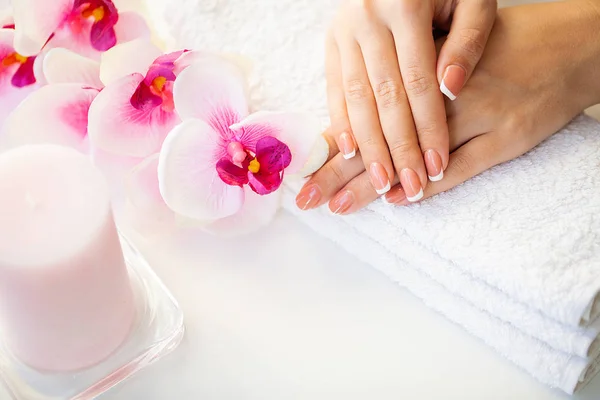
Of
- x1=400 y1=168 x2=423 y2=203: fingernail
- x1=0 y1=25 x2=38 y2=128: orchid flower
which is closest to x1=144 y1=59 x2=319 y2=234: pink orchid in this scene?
x1=400 y1=168 x2=423 y2=203: fingernail

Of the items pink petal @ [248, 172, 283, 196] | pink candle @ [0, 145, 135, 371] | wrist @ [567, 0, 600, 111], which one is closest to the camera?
pink candle @ [0, 145, 135, 371]

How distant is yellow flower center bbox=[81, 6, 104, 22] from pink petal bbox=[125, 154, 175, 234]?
20cm

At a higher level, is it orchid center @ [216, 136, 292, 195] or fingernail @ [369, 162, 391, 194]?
Answer: orchid center @ [216, 136, 292, 195]

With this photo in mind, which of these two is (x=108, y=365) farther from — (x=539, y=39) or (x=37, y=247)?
(x=539, y=39)

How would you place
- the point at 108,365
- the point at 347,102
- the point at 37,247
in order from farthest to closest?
the point at 347,102
the point at 108,365
the point at 37,247

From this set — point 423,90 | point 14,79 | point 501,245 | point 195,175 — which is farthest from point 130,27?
point 501,245

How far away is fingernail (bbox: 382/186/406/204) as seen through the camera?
704mm

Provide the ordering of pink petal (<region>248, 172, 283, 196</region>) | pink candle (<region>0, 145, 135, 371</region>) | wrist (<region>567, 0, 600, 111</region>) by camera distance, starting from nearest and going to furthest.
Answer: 1. pink candle (<region>0, 145, 135, 371</region>)
2. pink petal (<region>248, 172, 283, 196</region>)
3. wrist (<region>567, 0, 600, 111</region>)

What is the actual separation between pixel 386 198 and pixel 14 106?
45cm

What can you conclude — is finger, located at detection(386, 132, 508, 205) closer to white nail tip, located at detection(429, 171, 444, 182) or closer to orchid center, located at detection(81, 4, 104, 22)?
white nail tip, located at detection(429, 171, 444, 182)

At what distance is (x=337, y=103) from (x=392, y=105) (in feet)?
0.23

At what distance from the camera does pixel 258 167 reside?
669 millimetres

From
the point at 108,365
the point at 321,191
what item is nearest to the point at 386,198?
the point at 321,191

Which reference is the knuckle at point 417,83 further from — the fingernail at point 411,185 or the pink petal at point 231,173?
the pink petal at point 231,173
